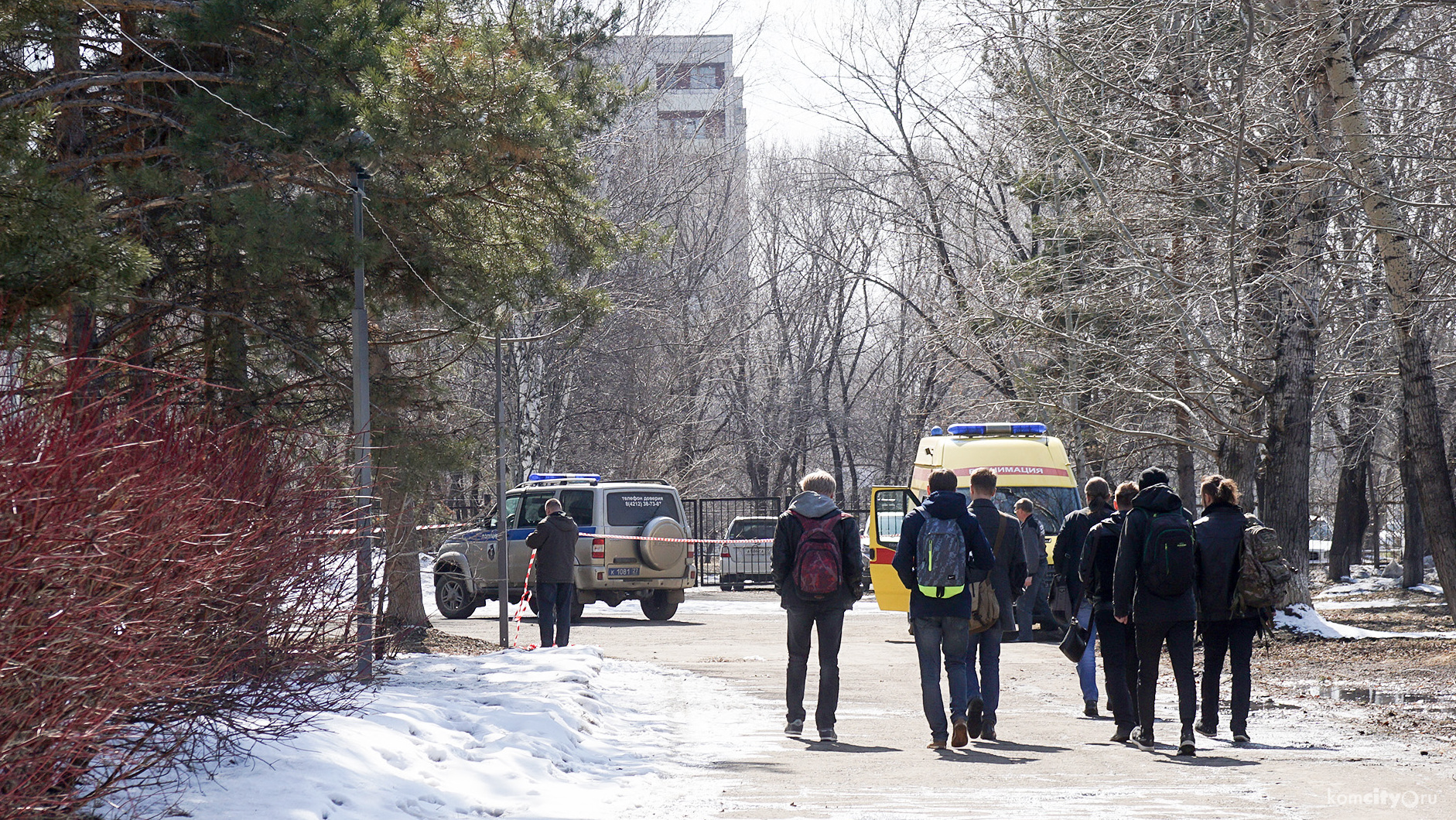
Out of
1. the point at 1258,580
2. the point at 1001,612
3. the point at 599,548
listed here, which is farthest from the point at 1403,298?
the point at 599,548

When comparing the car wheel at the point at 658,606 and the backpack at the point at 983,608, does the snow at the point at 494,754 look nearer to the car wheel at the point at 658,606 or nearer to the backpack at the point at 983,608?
the backpack at the point at 983,608

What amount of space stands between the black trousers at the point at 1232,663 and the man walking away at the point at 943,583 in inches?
68.9

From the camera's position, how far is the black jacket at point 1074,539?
992 cm

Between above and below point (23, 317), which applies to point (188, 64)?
above

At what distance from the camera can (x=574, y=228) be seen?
1219cm

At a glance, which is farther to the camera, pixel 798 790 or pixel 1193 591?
pixel 1193 591

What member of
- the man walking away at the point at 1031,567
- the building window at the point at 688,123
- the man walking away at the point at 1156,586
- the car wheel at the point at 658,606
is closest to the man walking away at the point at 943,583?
the man walking away at the point at 1156,586

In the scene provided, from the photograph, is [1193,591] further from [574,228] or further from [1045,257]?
[1045,257]

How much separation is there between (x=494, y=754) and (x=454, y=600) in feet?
51.9

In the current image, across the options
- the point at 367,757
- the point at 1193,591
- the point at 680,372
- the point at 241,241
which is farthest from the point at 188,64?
the point at 680,372

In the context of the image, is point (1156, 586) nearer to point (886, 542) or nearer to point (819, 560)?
point (819, 560)

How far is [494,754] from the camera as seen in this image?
26.3 feet

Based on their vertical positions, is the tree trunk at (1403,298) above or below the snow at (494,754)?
above

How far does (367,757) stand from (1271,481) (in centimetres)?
1353
